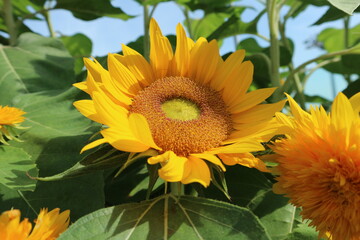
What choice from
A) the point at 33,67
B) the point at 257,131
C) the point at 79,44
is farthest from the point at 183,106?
the point at 79,44

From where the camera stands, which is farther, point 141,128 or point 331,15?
point 331,15

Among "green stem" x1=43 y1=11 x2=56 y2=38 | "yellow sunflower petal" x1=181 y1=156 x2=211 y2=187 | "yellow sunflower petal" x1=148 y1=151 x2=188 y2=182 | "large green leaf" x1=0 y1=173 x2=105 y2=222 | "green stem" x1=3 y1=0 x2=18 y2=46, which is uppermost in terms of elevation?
"yellow sunflower petal" x1=148 y1=151 x2=188 y2=182

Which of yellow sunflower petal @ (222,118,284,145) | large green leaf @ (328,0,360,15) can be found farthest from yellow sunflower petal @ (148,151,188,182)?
large green leaf @ (328,0,360,15)

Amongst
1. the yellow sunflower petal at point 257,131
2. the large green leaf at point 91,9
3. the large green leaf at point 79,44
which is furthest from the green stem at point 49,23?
the yellow sunflower petal at point 257,131

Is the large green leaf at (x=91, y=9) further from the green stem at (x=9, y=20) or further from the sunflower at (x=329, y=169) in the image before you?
the sunflower at (x=329, y=169)

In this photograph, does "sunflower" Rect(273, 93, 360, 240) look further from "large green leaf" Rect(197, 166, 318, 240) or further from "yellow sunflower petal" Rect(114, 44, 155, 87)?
"yellow sunflower petal" Rect(114, 44, 155, 87)

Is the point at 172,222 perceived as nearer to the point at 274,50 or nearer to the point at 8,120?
the point at 8,120
